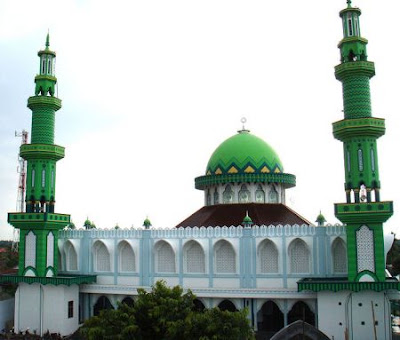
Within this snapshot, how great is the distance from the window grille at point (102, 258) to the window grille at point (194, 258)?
16.3 feet

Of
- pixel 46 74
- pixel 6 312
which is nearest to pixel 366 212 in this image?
pixel 46 74

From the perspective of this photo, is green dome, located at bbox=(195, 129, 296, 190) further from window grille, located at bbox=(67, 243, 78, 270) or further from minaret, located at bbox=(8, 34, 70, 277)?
minaret, located at bbox=(8, 34, 70, 277)

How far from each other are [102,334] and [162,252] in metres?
10.3

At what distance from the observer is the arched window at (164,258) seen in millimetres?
27375

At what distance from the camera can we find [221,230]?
86.2ft

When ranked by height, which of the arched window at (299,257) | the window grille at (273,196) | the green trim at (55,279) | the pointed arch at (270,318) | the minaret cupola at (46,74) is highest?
the minaret cupola at (46,74)

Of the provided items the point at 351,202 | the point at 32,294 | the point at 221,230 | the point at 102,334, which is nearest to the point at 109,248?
the point at 32,294

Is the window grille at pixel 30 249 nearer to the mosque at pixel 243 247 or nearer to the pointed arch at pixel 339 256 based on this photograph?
the mosque at pixel 243 247

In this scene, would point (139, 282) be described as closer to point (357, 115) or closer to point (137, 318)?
point (137, 318)

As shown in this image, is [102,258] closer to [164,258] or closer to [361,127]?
[164,258]

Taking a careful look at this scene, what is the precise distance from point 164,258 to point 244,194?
702 centimetres

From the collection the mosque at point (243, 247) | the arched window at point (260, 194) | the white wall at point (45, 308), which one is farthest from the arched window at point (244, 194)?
the white wall at point (45, 308)

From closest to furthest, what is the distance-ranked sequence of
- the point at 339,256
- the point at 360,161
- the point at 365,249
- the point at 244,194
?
the point at 365,249
the point at 360,161
the point at 339,256
the point at 244,194

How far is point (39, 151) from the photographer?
2825cm
